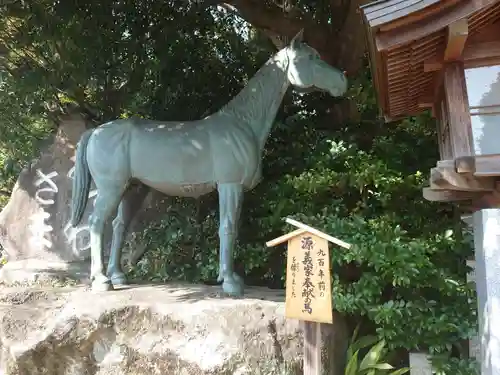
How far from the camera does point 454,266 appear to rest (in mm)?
4840

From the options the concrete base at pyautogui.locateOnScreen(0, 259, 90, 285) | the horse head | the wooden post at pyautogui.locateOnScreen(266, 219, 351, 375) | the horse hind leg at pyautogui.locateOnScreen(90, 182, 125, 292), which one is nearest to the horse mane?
the horse head

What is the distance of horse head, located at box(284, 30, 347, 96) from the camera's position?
505 cm

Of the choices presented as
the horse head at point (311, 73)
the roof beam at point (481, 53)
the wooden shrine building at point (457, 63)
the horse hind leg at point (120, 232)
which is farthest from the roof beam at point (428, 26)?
the horse hind leg at point (120, 232)

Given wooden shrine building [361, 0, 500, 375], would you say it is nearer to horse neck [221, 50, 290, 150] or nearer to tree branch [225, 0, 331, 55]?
horse neck [221, 50, 290, 150]

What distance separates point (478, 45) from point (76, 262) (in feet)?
17.8

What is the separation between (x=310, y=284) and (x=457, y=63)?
78.4 inches

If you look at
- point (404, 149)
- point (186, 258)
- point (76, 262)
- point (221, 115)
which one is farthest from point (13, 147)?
point (404, 149)

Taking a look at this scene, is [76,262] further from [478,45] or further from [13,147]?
[478,45]

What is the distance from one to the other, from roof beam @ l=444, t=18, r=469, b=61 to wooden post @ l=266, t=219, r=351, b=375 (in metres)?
1.63

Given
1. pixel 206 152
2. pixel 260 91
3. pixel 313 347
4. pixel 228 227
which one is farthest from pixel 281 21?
pixel 313 347

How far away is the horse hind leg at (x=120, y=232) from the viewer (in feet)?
18.2

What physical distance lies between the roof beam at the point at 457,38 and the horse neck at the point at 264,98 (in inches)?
79.7

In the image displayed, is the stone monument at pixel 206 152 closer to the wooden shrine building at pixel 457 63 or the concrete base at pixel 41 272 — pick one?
the concrete base at pixel 41 272

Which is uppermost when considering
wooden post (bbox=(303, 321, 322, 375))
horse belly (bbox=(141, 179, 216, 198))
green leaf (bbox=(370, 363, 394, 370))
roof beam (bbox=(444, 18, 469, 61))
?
roof beam (bbox=(444, 18, 469, 61))
